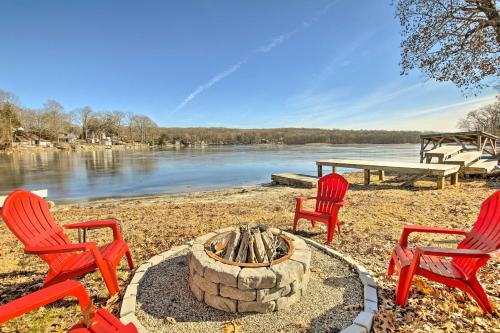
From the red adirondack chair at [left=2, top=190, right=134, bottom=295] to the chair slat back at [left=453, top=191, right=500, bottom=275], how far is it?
3.40 m

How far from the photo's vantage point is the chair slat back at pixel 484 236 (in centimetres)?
231

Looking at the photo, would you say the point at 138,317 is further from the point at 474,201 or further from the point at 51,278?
the point at 474,201

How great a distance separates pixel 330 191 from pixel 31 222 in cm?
415

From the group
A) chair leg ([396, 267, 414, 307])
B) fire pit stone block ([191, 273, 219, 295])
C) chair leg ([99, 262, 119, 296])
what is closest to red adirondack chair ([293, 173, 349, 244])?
chair leg ([396, 267, 414, 307])

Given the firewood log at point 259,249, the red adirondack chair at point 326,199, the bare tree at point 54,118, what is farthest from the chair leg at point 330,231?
the bare tree at point 54,118

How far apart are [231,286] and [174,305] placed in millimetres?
636

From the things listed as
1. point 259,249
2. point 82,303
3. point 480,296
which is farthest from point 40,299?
point 480,296

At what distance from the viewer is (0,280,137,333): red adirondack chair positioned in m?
1.50

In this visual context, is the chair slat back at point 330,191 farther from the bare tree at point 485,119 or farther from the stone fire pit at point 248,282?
the bare tree at point 485,119

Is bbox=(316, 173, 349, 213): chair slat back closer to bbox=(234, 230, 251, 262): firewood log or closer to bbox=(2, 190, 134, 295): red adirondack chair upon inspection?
bbox=(234, 230, 251, 262): firewood log

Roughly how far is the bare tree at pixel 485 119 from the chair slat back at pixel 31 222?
51817 mm

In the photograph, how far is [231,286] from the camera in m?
2.28

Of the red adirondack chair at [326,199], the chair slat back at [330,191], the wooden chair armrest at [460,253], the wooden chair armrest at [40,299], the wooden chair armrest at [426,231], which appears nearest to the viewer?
the wooden chair armrest at [40,299]

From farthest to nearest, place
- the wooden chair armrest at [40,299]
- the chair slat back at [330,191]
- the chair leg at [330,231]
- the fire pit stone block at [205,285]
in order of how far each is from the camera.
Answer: the chair slat back at [330,191], the chair leg at [330,231], the fire pit stone block at [205,285], the wooden chair armrest at [40,299]
